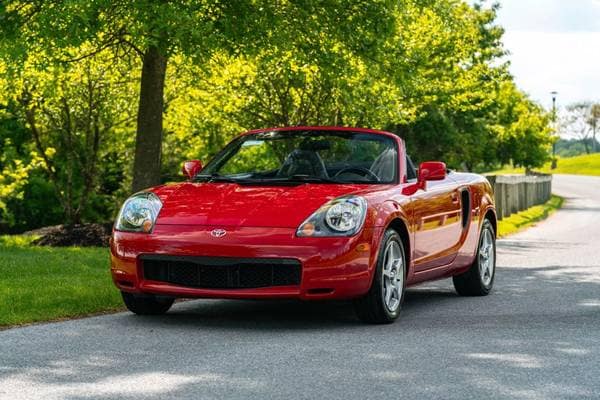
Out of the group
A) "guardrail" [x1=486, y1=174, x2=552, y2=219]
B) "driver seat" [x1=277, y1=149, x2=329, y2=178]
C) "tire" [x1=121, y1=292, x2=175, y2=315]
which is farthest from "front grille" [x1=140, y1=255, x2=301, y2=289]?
"guardrail" [x1=486, y1=174, x2=552, y2=219]

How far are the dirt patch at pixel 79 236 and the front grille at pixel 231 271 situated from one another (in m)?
9.88

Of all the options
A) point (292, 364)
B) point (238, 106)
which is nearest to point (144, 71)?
point (238, 106)

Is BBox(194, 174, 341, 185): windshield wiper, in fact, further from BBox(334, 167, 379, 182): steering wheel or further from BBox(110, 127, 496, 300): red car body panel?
BBox(334, 167, 379, 182): steering wheel

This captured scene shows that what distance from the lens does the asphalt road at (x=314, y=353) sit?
620 cm

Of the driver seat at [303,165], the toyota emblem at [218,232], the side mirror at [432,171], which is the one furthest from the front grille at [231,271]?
the side mirror at [432,171]

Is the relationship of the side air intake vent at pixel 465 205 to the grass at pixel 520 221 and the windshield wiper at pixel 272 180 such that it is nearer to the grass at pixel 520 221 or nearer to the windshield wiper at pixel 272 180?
the windshield wiper at pixel 272 180

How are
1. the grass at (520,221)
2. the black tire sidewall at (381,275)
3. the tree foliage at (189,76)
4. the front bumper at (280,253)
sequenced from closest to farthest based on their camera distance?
1. the front bumper at (280,253)
2. the black tire sidewall at (381,275)
3. the tree foliage at (189,76)
4. the grass at (520,221)

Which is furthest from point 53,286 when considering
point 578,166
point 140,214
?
point 578,166

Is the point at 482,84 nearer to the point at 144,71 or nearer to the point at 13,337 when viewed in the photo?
the point at 144,71

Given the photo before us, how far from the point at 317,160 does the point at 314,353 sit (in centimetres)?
266

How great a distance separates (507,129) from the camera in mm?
51562

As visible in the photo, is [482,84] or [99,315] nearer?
[99,315]

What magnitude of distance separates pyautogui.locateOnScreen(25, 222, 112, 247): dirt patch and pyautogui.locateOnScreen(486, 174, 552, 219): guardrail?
36.6 feet

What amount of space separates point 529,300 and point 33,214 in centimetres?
2355
